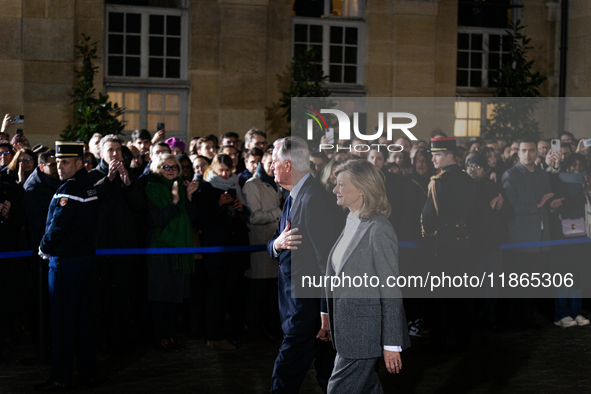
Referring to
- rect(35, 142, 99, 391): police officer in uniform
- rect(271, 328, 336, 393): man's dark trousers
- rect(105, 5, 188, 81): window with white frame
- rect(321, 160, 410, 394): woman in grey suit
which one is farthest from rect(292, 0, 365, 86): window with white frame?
rect(321, 160, 410, 394): woman in grey suit

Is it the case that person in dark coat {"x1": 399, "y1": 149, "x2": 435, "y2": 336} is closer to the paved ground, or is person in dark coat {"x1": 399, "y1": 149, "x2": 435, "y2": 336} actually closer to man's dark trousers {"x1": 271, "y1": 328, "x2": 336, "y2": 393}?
the paved ground

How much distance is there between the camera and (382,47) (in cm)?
1780

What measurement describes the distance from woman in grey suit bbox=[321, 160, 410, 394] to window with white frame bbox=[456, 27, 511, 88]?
14991 mm

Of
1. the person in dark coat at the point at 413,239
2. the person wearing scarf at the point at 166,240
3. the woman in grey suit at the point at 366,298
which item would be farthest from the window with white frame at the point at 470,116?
the woman in grey suit at the point at 366,298

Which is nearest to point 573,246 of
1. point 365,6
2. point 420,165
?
point 420,165

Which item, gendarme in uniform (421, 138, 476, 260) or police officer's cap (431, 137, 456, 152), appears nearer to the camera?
police officer's cap (431, 137, 456, 152)

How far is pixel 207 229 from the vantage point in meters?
8.38

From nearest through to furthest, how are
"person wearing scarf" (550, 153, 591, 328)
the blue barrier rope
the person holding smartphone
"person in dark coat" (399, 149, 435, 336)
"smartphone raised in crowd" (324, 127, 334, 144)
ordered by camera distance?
the blue barrier rope → the person holding smartphone → "person in dark coat" (399, 149, 435, 336) → "person wearing scarf" (550, 153, 591, 328) → "smartphone raised in crowd" (324, 127, 334, 144)

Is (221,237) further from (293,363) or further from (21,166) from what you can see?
(293,363)

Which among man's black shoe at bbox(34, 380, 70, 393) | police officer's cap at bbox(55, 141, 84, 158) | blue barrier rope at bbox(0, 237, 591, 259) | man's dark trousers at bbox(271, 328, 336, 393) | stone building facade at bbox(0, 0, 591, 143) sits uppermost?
stone building facade at bbox(0, 0, 591, 143)

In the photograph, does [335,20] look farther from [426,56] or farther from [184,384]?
[184,384]

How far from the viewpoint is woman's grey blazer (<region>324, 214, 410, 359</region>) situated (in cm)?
466

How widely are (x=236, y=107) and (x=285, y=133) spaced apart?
45.8 inches

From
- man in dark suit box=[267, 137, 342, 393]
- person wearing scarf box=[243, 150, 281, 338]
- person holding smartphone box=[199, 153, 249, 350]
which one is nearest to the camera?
man in dark suit box=[267, 137, 342, 393]
